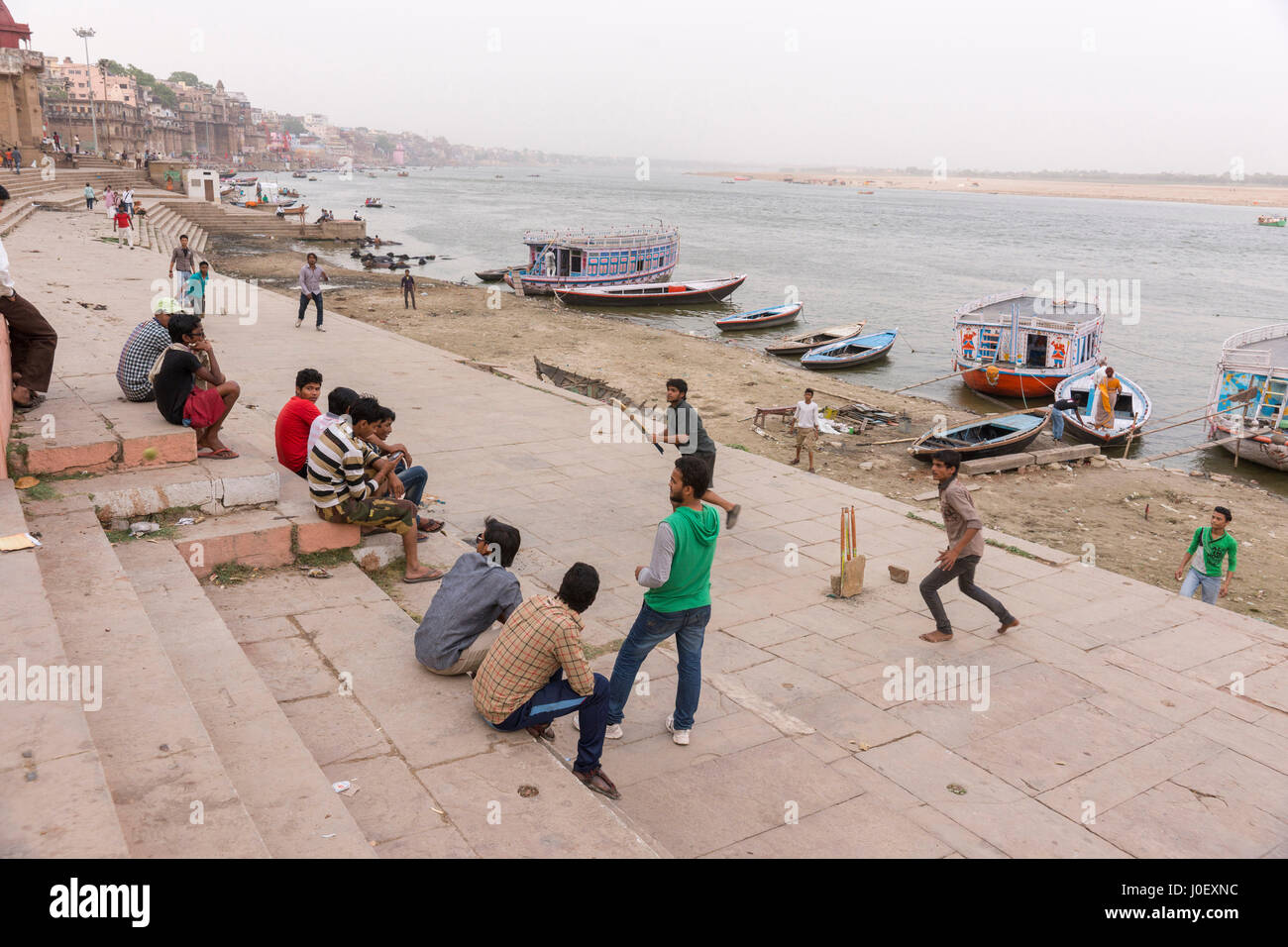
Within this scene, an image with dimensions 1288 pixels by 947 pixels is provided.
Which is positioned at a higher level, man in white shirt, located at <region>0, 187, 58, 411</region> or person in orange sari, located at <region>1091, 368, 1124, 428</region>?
man in white shirt, located at <region>0, 187, 58, 411</region>

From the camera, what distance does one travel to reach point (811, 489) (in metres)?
10.1

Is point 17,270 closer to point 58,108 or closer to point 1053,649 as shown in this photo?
point 1053,649

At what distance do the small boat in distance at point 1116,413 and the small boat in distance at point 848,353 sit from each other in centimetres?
576

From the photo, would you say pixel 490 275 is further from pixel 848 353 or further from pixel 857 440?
pixel 857 440

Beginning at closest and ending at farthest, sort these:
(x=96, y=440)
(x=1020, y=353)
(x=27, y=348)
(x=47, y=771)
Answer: (x=47, y=771) < (x=96, y=440) < (x=27, y=348) < (x=1020, y=353)

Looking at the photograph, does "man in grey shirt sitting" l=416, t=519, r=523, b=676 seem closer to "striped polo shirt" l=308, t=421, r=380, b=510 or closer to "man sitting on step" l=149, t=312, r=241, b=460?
"striped polo shirt" l=308, t=421, r=380, b=510

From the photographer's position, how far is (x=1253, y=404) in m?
18.8

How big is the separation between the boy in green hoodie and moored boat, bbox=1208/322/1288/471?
1734cm

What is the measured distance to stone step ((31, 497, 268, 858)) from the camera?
312 cm

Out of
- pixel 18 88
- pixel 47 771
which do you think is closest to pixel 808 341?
pixel 47 771

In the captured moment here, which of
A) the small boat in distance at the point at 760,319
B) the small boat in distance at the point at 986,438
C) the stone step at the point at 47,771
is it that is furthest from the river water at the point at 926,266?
the stone step at the point at 47,771

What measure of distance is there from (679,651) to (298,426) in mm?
4051

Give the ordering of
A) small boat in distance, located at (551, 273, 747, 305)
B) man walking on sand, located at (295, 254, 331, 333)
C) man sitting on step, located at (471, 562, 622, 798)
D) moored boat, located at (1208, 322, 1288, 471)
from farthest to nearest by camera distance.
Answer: small boat in distance, located at (551, 273, 747, 305)
moored boat, located at (1208, 322, 1288, 471)
man walking on sand, located at (295, 254, 331, 333)
man sitting on step, located at (471, 562, 622, 798)

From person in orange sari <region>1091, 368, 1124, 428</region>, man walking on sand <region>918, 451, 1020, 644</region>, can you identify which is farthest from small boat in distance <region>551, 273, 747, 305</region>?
man walking on sand <region>918, 451, 1020, 644</region>
